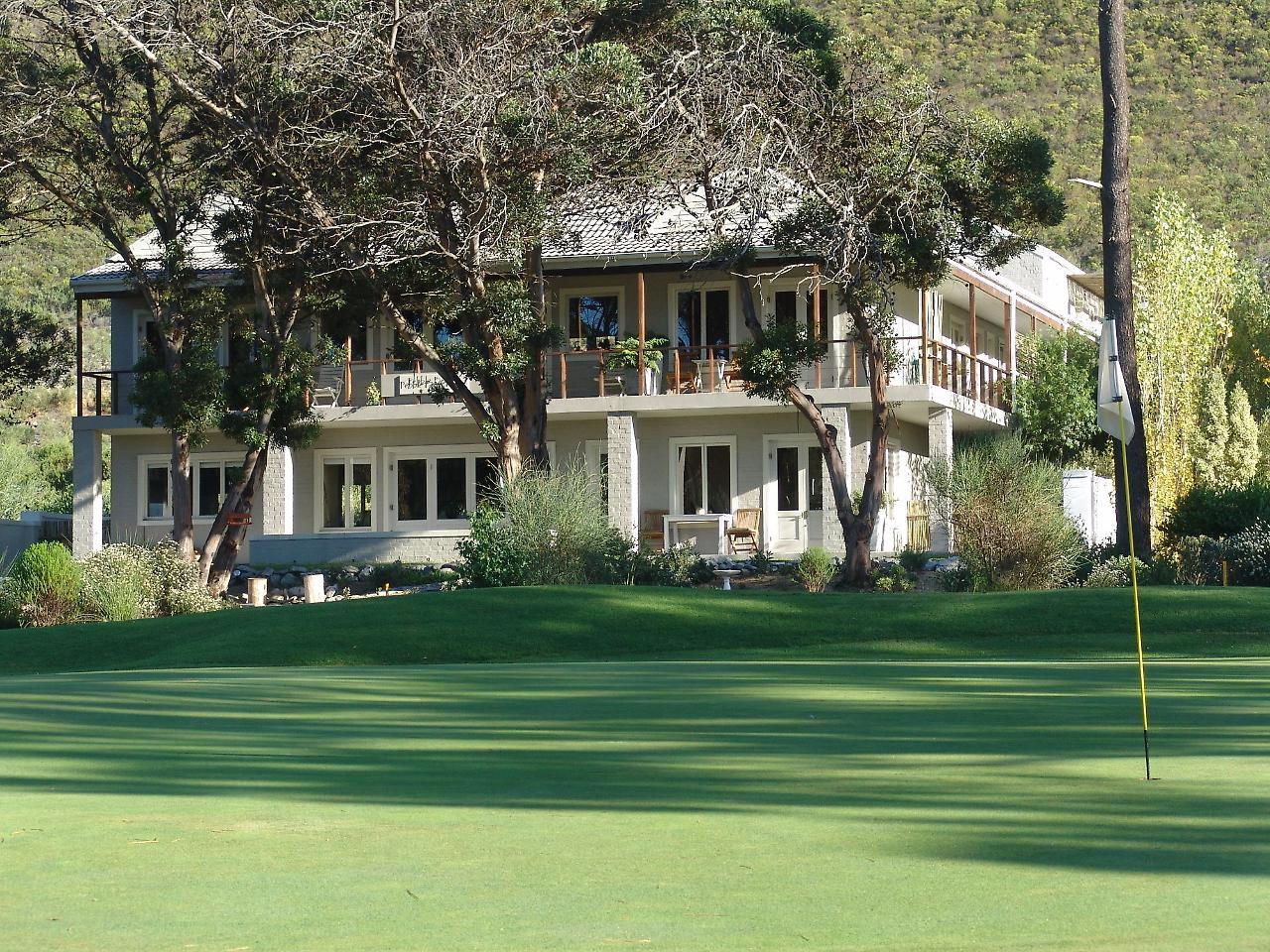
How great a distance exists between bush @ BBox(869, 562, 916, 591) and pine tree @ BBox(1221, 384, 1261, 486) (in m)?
9.76

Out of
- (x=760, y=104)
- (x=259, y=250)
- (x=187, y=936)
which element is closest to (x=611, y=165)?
(x=760, y=104)

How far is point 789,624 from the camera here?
761 inches

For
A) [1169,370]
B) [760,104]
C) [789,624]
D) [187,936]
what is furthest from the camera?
[1169,370]

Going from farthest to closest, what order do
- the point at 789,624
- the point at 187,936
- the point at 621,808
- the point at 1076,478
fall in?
the point at 1076,478 < the point at 789,624 < the point at 621,808 < the point at 187,936

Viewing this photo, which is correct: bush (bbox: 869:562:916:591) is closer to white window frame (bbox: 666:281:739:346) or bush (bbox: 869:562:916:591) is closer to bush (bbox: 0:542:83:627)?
white window frame (bbox: 666:281:739:346)

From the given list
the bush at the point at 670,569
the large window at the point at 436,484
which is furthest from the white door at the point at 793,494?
→ the bush at the point at 670,569

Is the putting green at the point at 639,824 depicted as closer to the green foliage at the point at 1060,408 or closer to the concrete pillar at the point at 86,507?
the concrete pillar at the point at 86,507

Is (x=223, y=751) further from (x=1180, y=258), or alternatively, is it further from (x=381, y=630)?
(x=1180, y=258)

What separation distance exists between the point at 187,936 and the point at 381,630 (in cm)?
1484

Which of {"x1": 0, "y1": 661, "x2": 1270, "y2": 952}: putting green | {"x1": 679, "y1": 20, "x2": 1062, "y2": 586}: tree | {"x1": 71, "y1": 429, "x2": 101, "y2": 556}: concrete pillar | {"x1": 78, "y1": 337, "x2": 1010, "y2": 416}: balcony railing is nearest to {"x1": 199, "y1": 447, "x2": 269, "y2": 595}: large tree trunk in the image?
{"x1": 78, "y1": 337, "x2": 1010, "y2": 416}: balcony railing

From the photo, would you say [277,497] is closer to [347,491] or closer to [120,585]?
[347,491]

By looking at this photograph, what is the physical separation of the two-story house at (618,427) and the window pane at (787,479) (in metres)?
0.03

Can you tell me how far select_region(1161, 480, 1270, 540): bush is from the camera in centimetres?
2539

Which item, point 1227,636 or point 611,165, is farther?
point 611,165
